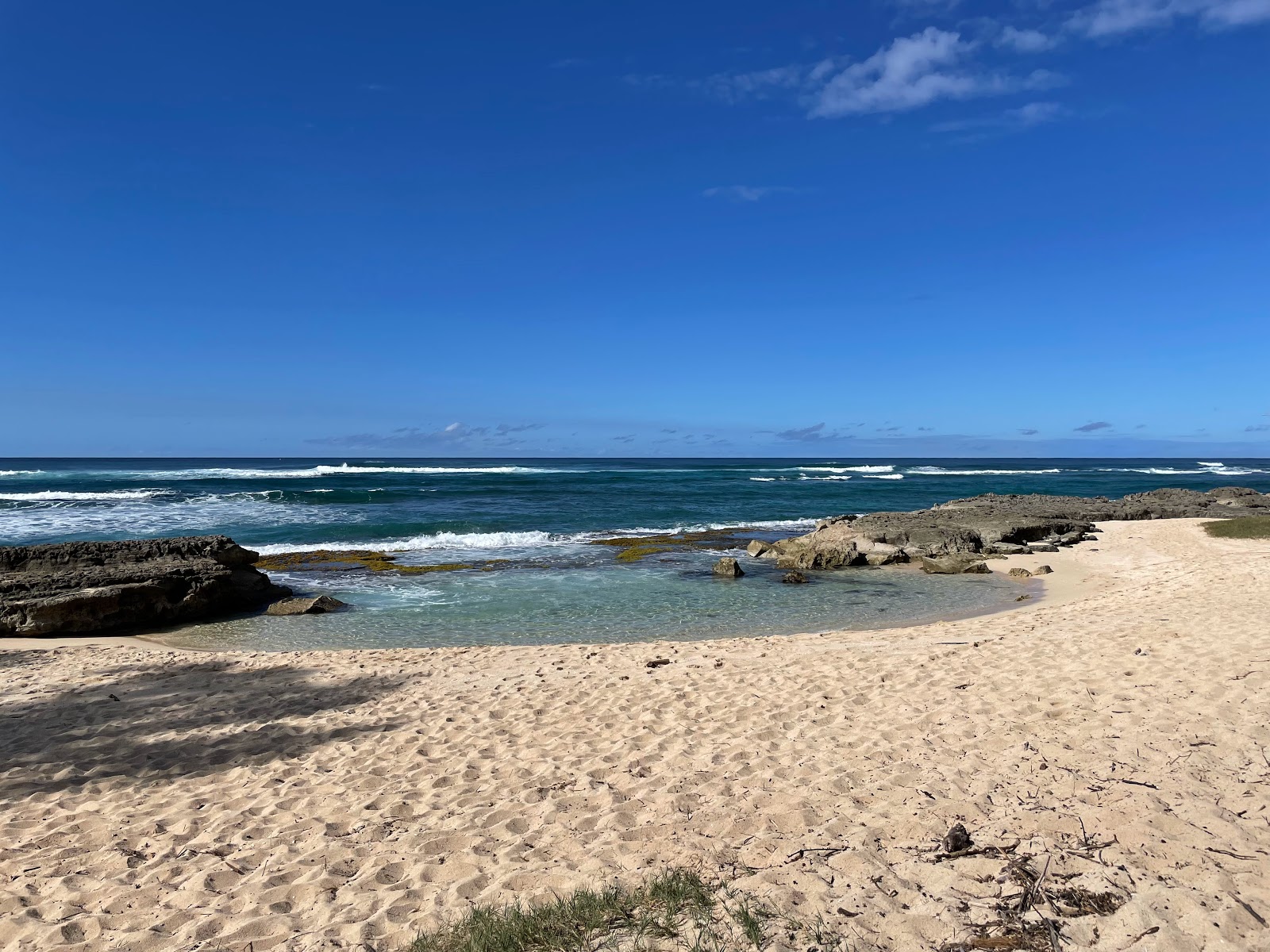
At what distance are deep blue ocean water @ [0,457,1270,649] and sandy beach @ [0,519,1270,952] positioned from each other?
3251 mm

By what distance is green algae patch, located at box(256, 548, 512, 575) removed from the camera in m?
18.4

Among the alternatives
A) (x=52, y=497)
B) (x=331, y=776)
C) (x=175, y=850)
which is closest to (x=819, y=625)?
(x=331, y=776)

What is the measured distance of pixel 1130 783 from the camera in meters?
4.69

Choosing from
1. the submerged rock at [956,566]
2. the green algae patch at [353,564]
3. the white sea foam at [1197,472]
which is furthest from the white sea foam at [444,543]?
the white sea foam at [1197,472]

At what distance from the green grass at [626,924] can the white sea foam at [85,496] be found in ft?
140

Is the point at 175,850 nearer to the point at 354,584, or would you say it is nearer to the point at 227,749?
the point at 227,749

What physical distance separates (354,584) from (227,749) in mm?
10598

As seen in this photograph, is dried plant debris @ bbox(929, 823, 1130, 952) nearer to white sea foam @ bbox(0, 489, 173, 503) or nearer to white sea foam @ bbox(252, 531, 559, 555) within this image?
white sea foam @ bbox(252, 531, 559, 555)

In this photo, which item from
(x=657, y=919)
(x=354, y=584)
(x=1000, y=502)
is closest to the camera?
(x=657, y=919)

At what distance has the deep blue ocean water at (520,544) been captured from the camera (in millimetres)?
12570

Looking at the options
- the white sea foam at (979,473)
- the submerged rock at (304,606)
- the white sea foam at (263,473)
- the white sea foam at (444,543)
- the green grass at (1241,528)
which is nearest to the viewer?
the submerged rock at (304,606)

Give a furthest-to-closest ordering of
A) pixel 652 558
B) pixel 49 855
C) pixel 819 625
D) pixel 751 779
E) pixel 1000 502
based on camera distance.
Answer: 1. pixel 1000 502
2. pixel 652 558
3. pixel 819 625
4. pixel 751 779
5. pixel 49 855

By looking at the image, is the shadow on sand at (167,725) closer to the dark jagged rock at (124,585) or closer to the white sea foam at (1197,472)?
the dark jagged rock at (124,585)

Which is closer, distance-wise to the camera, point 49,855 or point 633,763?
point 49,855
